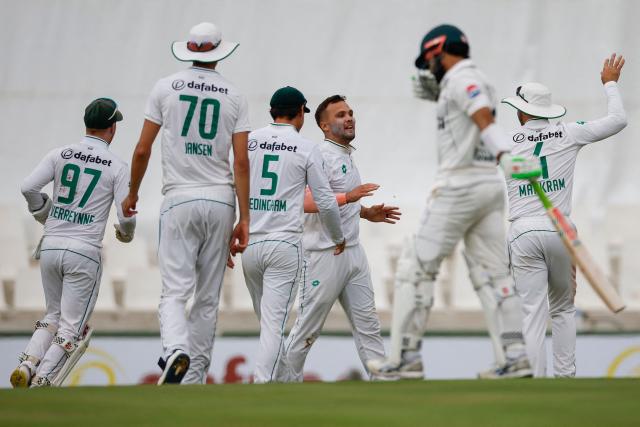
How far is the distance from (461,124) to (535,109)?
221 centimetres

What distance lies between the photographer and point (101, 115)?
332 inches

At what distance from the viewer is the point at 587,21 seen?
632 inches

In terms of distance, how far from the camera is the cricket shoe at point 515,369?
20.2 feet

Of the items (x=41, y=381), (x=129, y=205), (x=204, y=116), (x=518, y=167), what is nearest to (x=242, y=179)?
(x=204, y=116)

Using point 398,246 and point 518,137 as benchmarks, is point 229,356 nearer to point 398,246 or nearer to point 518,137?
point 398,246

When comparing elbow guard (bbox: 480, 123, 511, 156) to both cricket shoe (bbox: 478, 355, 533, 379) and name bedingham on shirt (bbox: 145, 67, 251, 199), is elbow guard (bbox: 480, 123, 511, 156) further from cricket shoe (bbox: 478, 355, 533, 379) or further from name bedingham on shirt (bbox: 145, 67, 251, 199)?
name bedingham on shirt (bbox: 145, 67, 251, 199)

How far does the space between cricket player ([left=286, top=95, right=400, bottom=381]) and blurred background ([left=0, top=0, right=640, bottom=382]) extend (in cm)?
656

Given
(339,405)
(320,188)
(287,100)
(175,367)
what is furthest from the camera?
(287,100)

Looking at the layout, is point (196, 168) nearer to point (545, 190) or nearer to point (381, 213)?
point (381, 213)

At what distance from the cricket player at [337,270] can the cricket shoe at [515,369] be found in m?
2.29

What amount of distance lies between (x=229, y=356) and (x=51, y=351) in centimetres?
364

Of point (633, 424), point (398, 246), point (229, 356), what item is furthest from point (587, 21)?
point (633, 424)

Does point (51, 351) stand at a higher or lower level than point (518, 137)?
lower

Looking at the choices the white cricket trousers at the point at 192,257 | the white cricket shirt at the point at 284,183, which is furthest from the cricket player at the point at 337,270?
the white cricket trousers at the point at 192,257
